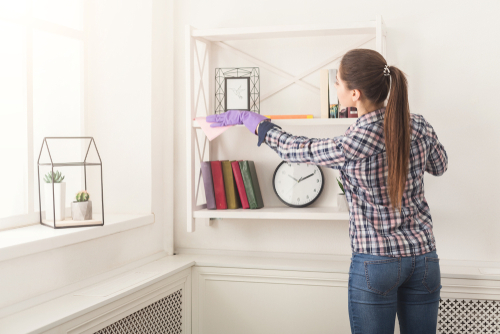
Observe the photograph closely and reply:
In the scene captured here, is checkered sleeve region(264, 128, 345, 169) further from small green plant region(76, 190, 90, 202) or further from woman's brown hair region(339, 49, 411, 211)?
small green plant region(76, 190, 90, 202)

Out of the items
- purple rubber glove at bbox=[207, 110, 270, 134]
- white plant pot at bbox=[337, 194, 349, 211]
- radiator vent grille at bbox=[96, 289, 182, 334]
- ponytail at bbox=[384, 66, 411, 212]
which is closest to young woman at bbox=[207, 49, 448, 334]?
ponytail at bbox=[384, 66, 411, 212]

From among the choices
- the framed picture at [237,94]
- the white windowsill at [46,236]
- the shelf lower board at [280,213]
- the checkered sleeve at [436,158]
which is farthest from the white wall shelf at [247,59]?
the checkered sleeve at [436,158]

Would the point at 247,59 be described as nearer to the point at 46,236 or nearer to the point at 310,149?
the point at 310,149

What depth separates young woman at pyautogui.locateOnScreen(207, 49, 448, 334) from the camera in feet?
4.04

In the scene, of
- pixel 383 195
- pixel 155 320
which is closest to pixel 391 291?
pixel 383 195

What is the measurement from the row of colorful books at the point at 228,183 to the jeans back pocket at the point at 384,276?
0.81 metres

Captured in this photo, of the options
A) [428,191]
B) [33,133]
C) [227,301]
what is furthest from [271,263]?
[33,133]

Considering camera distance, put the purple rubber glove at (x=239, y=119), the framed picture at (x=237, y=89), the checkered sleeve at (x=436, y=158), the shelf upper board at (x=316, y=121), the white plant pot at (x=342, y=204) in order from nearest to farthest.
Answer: the checkered sleeve at (x=436, y=158) → the purple rubber glove at (x=239, y=119) → the shelf upper board at (x=316, y=121) → the white plant pot at (x=342, y=204) → the framed picture at (x=237, y=89)

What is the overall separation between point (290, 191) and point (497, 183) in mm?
884

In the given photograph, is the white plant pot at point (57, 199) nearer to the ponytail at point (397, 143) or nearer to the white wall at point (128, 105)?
the white wall at point (128, 105)

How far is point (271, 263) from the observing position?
206 centimetres

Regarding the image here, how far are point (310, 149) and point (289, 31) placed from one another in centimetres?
77

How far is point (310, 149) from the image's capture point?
1.32 m

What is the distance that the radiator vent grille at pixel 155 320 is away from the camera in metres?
1.66
